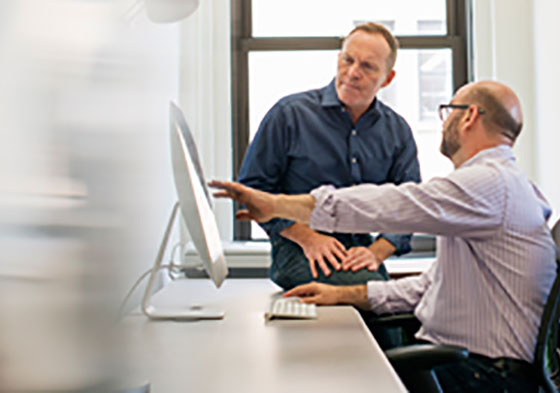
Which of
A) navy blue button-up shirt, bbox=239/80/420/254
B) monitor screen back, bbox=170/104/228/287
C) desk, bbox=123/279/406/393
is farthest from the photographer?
navy blue button-up shirt, bbox=239/80/420/254

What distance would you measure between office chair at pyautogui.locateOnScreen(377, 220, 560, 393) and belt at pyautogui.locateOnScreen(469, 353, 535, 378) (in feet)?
0.05

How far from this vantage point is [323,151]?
171 cm

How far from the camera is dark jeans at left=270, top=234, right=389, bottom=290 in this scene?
1.61 metres

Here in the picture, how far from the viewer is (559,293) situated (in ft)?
4.09

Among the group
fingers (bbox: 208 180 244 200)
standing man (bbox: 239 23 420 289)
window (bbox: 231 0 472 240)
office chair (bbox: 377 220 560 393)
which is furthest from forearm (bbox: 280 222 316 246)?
window (bbox: 231 0 472 240)

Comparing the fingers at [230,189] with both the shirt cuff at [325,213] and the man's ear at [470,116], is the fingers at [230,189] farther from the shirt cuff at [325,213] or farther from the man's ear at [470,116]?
the man's ear at [470,116]

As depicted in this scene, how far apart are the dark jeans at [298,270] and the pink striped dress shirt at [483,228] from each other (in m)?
0.27

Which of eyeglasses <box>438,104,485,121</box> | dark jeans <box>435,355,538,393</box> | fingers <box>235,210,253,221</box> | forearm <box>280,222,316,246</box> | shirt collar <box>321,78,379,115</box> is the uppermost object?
shirt collar <box>321,78,379,115</box>

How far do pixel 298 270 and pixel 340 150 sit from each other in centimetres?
38

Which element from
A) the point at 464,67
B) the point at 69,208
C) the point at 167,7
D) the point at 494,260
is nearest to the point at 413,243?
the point at 464,67

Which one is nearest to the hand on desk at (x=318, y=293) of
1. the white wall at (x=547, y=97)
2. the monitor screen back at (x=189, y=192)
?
the monitor screen back at (x=189, y=192)

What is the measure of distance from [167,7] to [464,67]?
194cm

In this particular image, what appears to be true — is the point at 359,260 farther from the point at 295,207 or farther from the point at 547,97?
the point at 547,97

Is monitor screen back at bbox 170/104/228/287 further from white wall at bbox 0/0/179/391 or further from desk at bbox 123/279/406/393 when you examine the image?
white wall at bbox 0/0/179/391
